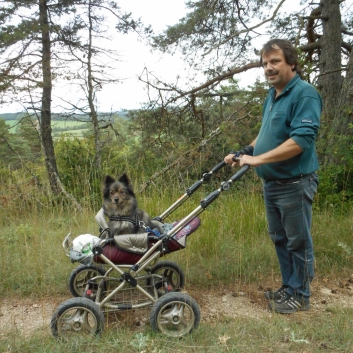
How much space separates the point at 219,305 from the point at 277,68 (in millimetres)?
2252

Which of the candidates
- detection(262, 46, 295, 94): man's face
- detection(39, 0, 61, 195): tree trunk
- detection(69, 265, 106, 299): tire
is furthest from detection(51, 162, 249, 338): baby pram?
detection(39, 0, 61, 195): tree trunk

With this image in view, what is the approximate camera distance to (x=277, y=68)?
9.47 ft

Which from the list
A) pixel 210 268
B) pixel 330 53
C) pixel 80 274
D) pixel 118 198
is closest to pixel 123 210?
pixel 118 198

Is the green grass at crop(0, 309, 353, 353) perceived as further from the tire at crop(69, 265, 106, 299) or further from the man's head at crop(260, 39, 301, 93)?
the man's head at crop(260, 39, 301, 93)

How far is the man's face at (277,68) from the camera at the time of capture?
113 inches

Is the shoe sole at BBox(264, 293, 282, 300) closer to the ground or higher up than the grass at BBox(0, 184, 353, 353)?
closer to the ground

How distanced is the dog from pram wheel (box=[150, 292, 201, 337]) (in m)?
0.63

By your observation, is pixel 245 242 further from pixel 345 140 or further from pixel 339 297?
pixel 345 140

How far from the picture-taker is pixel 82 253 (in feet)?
9.20

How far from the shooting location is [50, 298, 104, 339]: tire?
268 centimetres

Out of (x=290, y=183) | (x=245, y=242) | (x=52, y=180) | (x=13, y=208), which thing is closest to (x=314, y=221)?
(x=245, y=242)

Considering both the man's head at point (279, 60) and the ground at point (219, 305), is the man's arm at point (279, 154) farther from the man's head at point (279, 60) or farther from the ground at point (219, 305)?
the ground at point (219, 305)

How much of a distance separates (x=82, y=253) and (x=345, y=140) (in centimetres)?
429

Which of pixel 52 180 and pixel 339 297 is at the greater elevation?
pixel 52 180
